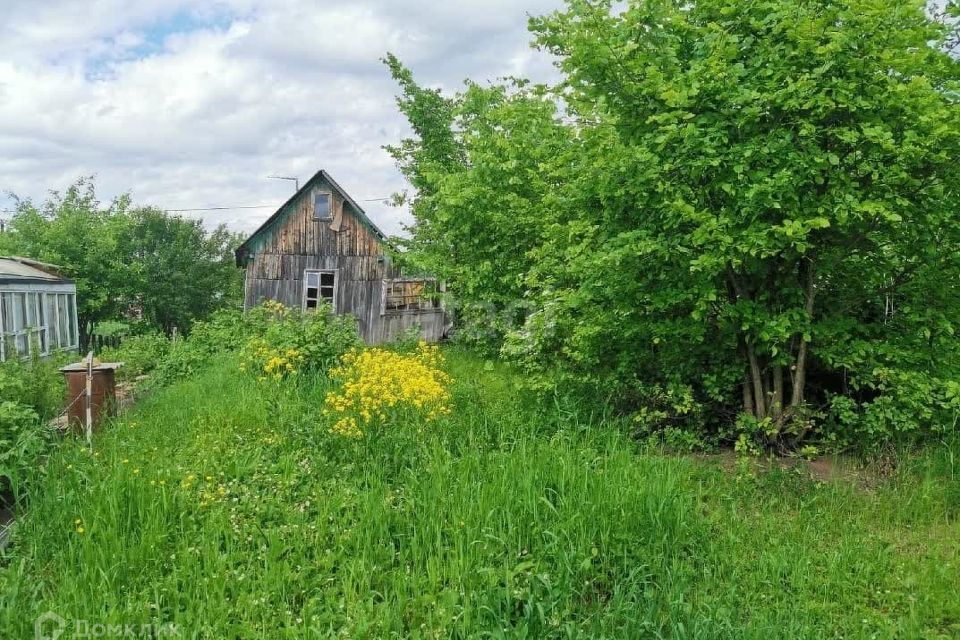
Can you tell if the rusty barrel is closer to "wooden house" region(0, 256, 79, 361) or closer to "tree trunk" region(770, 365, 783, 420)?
"tree trunk" region(770, 365, 783, 420)

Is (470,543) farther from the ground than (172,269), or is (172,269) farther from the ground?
(172,269)

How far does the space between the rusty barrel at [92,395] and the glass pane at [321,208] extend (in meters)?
13.4

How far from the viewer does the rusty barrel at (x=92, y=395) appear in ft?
18.6

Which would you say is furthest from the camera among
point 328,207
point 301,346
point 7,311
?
point 328,207

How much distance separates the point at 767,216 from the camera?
4898mm

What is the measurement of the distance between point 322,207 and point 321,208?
4 centimetres

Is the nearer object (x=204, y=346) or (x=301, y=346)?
(x=301, y=346)

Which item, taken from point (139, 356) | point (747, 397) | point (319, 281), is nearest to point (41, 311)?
point (139, 356)

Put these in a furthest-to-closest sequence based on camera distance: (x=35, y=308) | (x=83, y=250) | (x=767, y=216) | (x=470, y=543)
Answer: (x=83, y=250) < (x=35, y=308) < (x=767, y=216) < (x=470, y=543)

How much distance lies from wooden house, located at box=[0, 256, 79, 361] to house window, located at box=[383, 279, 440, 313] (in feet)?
28.4

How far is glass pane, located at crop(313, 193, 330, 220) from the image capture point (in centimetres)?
1903

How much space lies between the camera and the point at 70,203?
28562 mm

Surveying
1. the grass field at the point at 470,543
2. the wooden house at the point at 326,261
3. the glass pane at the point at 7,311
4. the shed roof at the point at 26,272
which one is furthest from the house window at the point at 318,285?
the grass field at the point at 470,543

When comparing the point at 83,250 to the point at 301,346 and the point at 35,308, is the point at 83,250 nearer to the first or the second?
the point at 35,308
